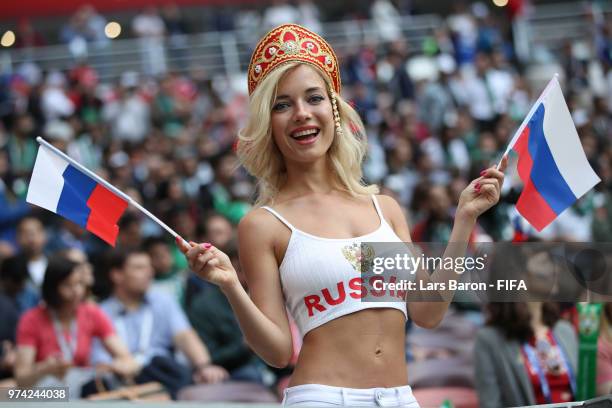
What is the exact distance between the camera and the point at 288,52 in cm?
381

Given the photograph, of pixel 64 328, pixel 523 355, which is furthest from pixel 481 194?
pixel 64 328

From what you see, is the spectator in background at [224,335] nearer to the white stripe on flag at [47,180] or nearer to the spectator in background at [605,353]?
the spectator in background at [605,353]

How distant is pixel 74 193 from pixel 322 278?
103 cm

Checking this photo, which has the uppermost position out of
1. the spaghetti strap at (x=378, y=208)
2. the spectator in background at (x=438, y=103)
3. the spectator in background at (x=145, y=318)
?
the spectator in background at (x=438, y=103)

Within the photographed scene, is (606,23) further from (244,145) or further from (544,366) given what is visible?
(244,145)

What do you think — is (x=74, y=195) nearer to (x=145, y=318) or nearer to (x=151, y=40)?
(x=145, y=318)

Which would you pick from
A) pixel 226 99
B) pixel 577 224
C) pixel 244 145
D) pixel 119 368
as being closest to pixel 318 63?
pixel 244 145


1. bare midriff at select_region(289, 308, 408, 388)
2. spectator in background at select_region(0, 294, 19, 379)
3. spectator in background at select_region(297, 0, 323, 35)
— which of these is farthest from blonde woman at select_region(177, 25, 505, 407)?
spectator in background at select_region(297, 0, 323, 35)

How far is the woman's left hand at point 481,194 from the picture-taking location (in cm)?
362

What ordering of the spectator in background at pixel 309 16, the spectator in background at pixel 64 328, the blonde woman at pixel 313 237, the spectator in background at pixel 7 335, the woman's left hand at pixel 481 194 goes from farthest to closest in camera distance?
the spectator in background at pixel 309 16 → the spectator in background at pixel 7 335 → the spectator in background at pixel 64 328 → the woman's left hand at pixel 481 194 → the blonde woman at pixel 313 237

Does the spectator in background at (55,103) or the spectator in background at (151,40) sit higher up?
the spectator in background at (151,40)

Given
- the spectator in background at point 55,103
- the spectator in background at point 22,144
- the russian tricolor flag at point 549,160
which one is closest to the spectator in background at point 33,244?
the spectator in background at point 22,144

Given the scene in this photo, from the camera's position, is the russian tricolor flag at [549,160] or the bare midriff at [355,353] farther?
the russian tricolor flag at [549,160]

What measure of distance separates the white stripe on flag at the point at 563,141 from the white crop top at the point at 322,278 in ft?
2.87
